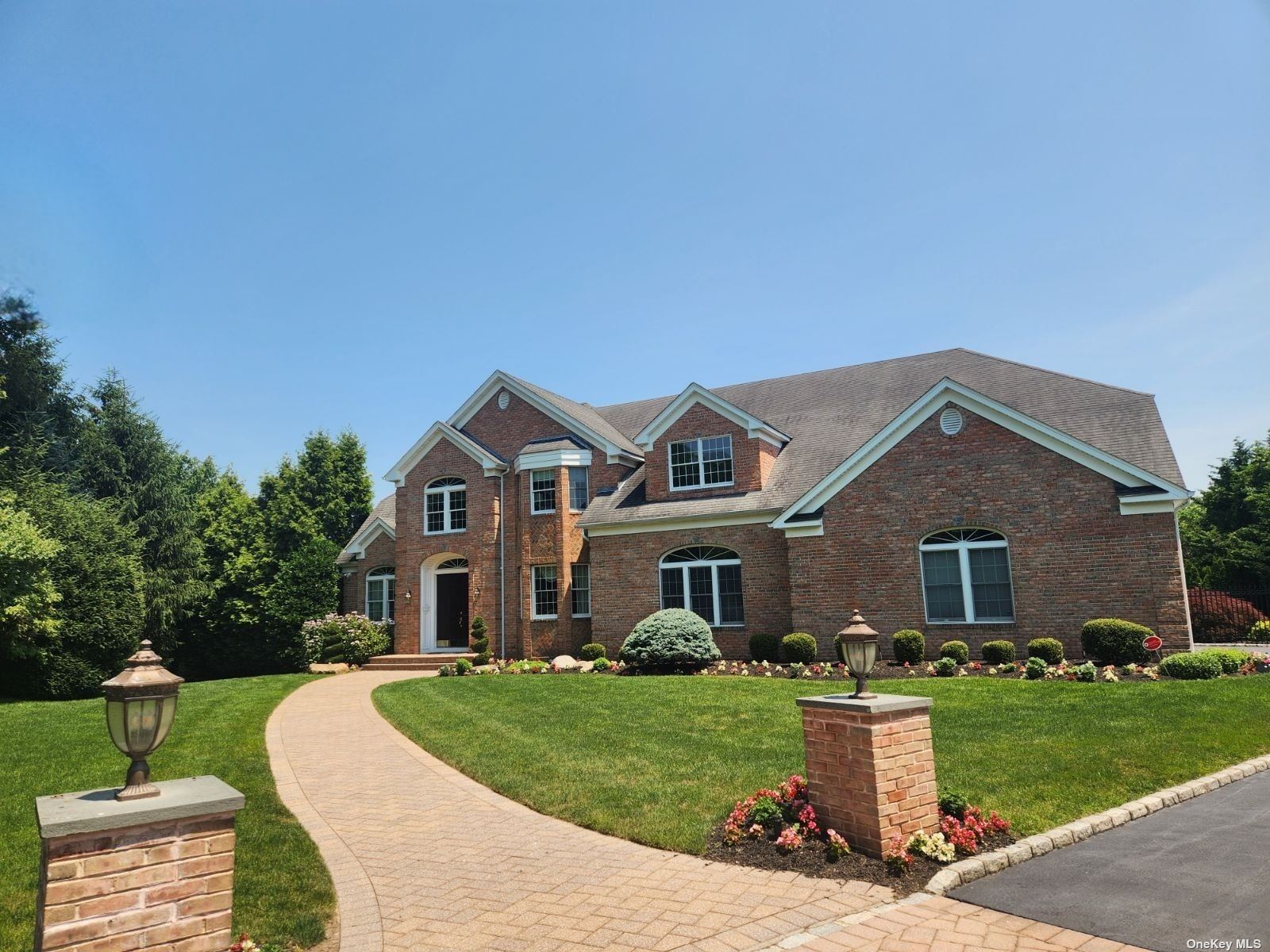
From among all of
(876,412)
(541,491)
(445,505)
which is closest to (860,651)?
(876,412)

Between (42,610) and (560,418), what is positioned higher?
(560,418)

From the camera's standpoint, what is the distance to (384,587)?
2817cm

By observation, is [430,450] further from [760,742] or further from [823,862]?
[823,862]

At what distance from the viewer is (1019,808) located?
6820 mm

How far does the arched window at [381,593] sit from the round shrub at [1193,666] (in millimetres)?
23163

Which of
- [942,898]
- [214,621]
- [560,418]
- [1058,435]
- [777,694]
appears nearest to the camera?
[942,898]

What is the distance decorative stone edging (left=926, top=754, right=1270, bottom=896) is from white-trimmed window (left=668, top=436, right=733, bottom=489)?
1478cm

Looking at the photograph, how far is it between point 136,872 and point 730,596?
17918 millimetres

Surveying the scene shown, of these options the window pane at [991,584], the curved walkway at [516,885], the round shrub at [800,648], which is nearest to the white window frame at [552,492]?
the round shrub at [800,648]

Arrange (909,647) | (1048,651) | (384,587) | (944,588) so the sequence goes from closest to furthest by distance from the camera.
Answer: (1048,651) → (909,647) → (944,588) → (384,587)

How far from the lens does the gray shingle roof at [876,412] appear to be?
18.3 m

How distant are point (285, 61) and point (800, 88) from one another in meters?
7.18

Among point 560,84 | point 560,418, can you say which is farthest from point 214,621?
point 560,84

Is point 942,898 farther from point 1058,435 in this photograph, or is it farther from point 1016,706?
point 1058,435
